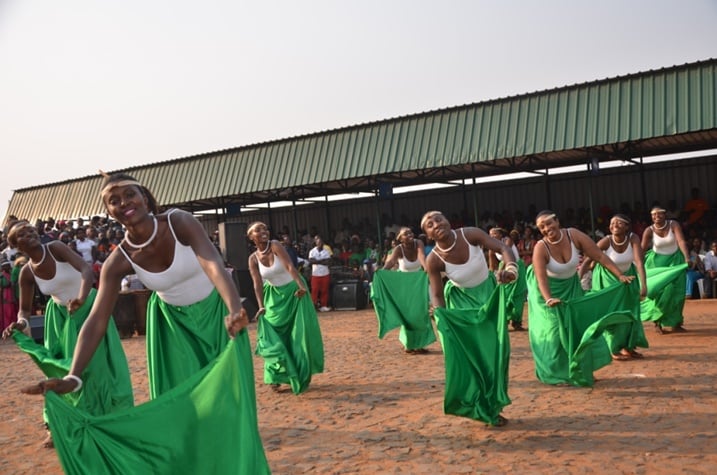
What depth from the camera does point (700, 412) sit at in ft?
19.4

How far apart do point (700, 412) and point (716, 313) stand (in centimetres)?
828

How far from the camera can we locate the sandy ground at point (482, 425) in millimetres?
4926

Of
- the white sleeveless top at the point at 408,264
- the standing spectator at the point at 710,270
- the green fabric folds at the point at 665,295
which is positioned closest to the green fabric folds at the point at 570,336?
the green fabric folds at the point at 665,295

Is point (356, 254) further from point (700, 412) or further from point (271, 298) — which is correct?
point (700, 412)

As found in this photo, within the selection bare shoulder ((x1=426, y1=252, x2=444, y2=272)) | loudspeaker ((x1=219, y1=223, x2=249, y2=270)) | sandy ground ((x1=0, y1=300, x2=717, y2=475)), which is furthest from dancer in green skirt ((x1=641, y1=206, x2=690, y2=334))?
loudspeaker ((x1=219, y1=223, x2=249, y2=270))

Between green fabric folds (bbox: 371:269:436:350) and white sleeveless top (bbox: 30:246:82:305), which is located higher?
white sleeveless top (bbox: 30:246:82:305)

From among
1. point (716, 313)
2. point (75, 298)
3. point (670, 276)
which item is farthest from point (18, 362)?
point (716, 313)

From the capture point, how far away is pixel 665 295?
34.8ft

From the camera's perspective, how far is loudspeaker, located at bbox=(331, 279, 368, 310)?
19844mm

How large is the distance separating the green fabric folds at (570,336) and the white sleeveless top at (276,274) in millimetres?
2869

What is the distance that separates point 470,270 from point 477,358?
4.72 feet

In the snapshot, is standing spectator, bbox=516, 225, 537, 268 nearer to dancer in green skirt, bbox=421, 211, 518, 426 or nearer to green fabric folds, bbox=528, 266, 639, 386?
green fabric folds, bbox=528, 266, 639, 386

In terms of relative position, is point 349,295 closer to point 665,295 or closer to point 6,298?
point 6,298

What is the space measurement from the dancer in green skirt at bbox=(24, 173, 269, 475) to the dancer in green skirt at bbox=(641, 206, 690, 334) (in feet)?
25.4
